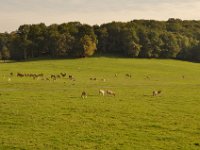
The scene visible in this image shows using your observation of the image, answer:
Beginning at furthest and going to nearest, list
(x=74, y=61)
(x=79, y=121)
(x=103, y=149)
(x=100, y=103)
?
(x=74, y=61) → (x=100, y=103) → (x=79, y=121) → (x=103, y=149)

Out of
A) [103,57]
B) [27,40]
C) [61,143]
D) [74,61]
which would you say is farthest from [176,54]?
[61,143]

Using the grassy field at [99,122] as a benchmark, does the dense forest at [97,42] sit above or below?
above

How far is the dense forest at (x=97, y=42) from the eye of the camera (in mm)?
102625

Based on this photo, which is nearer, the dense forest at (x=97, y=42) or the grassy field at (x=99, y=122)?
the grassy field at (x=99, y=122)

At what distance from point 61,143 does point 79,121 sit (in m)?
5.11

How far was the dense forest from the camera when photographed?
103 m

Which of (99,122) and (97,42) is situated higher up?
(97,42)

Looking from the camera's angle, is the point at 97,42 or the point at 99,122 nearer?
the point at 99,122

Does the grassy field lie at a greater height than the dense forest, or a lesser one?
lesser

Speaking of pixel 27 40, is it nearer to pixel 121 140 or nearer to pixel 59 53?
pixel 59 53

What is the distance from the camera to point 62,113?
2773 cm

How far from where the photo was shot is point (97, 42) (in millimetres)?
109250

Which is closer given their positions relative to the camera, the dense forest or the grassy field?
the grassy field

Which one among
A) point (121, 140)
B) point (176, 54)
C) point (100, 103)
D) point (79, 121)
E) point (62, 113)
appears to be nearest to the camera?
point (121, 140)
